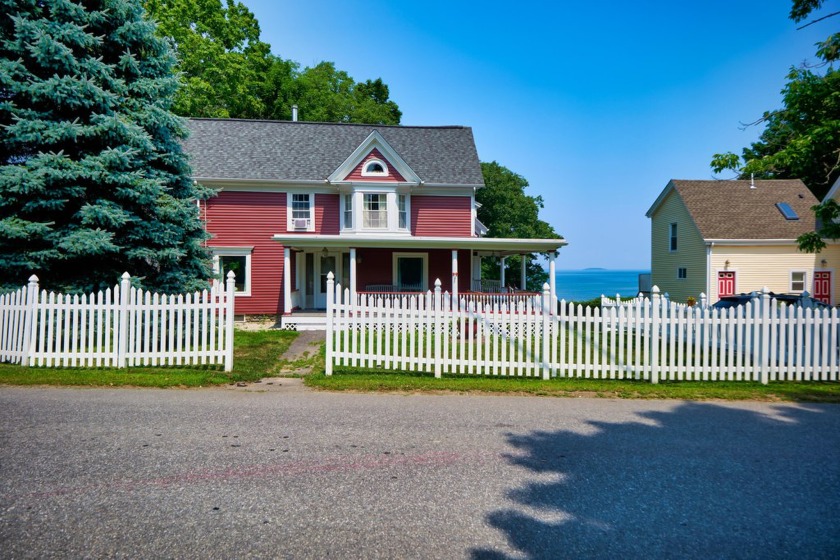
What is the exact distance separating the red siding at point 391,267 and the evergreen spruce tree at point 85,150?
32.9 ft

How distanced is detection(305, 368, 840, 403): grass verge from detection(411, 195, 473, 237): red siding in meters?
13.9

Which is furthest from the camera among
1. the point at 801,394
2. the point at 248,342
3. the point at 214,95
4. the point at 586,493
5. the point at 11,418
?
the point at 214,95

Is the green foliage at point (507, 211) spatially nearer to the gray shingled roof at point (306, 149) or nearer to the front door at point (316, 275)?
the gray shingled roof at point (306, 149)

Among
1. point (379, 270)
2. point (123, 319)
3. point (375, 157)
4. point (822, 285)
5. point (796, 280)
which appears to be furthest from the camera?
point (796, 280)

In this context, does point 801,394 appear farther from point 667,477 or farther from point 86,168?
point 86,168

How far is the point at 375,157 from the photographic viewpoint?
70.8ft

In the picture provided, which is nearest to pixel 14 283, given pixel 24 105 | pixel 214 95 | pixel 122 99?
pixel 24 105

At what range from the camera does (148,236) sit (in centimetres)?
1236

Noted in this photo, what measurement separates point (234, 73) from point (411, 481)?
34234 millimetres

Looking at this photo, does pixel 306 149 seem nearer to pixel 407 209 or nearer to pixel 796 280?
pixel 407 209

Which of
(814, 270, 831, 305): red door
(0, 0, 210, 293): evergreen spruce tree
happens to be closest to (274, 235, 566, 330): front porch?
(0, 0, 210, 293): evergreen spruce tree

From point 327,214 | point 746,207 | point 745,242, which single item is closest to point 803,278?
point 745,242

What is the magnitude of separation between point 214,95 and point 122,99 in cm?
2208

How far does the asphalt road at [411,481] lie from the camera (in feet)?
11.7
